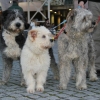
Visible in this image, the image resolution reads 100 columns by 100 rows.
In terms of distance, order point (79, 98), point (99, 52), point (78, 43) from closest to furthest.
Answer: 1. point (79, 98)
2. point (78, 43)
3. point (99, 52)

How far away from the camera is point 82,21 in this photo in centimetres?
562

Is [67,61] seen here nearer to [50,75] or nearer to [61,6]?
[50,75]

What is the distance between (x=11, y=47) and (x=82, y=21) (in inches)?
66.8

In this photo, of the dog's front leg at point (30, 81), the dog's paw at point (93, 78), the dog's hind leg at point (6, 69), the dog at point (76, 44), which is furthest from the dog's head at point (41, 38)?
the dog's paw at point (93, 78)

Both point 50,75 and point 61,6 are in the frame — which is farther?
point 61,6

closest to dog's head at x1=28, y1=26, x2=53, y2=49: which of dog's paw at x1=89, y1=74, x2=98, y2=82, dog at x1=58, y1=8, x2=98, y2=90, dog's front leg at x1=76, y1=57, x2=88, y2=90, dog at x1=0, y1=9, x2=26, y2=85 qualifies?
dog at x1=58, y1=8, x2=98, y2=90

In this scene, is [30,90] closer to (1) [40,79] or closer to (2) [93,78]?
(1) [40,79]

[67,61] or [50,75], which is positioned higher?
[67,61]

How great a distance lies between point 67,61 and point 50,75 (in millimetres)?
1915

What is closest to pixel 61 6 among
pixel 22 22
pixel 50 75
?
pixel 50 75

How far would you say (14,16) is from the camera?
616cm

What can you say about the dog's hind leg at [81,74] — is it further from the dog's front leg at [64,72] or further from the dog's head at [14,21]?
the dog's head at [14,21]

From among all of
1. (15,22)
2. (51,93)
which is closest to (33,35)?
(15,22)

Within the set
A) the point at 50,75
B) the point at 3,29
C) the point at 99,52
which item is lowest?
the point at 50,75
